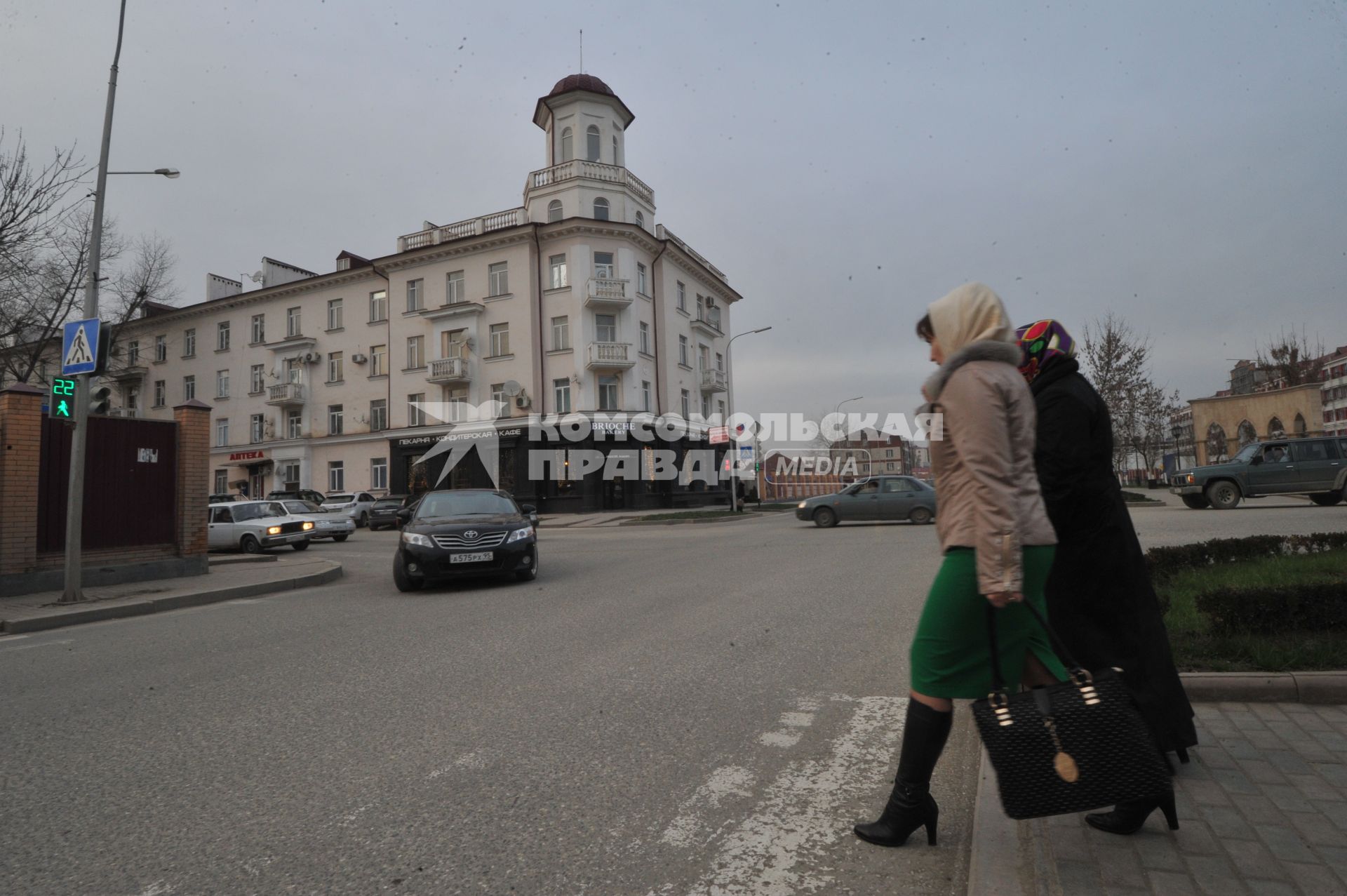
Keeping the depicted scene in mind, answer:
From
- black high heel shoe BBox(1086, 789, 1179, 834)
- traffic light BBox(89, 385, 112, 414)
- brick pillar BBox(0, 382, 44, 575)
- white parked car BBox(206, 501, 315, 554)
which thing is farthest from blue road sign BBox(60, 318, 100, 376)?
black high heel shoe BBox(1086, 789, 1179, 834)

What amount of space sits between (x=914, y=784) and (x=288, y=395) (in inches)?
1810

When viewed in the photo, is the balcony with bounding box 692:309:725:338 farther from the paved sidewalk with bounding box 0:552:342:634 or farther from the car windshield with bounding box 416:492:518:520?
the car windshield with bounding box 416:492:518:520

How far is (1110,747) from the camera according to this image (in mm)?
2154

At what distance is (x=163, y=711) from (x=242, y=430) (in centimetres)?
4642

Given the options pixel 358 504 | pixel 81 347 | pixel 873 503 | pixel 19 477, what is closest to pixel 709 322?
pixel 358 504

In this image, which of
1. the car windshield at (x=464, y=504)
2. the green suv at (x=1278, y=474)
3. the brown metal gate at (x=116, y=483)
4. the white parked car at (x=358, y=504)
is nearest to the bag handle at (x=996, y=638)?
the car windshield at (x=464, y=504)

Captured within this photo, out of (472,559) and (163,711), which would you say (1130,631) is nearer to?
(163,711)

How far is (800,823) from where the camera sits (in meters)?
2.98

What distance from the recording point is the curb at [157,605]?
8.78m

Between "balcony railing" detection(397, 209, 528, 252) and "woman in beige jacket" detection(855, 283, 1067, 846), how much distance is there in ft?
124

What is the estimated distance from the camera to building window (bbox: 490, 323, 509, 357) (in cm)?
3775

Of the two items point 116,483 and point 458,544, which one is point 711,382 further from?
point 458,544

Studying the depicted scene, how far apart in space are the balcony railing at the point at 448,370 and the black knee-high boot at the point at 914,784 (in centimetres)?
3683

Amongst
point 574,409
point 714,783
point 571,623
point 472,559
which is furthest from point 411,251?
point 714,783
